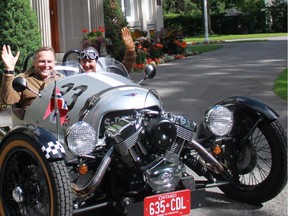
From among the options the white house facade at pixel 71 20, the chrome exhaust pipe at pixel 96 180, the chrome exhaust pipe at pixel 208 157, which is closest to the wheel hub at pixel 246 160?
the chrome exhaust pipe at pixel 208 157

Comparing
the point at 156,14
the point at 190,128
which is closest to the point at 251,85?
the point at 190,128

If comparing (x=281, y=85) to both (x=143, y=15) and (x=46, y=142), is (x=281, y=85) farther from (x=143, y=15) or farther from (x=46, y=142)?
(x=143, y=15)

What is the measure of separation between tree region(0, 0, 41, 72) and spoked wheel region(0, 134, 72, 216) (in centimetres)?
670

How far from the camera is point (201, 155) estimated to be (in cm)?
428

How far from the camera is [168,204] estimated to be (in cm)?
386

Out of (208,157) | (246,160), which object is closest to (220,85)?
(246,160)

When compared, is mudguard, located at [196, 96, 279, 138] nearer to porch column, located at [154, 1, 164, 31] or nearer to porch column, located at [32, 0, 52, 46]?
porch column, located at [32, 0, 52, 46]

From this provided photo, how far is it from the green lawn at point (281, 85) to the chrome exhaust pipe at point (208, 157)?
215 inches

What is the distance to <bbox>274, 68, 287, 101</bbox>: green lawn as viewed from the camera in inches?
388

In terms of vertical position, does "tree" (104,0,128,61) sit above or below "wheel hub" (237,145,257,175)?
above

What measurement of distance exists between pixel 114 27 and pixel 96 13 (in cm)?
83

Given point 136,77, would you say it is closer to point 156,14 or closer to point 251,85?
point 251,85

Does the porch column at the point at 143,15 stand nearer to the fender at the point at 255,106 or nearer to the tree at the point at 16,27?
the tree at the point at 16,27

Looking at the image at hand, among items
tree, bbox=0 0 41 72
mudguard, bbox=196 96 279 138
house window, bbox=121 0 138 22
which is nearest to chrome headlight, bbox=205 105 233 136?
→ mudguard, bbox=196 96 279 138
